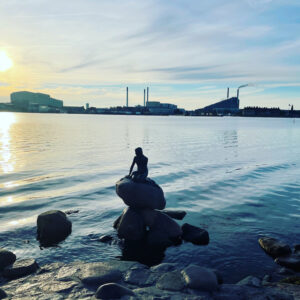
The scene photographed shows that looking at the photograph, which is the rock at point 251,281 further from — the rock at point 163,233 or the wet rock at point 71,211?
the wet rock at point 71,211

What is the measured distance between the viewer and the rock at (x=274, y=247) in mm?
10898

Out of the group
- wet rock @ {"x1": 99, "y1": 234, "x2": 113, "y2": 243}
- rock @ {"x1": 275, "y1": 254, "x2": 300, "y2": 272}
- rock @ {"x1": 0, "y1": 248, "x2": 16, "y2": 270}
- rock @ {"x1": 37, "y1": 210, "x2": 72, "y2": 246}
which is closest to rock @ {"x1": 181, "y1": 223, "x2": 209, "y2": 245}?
rock @ {"x1": 275, "y1": 254, "x2": 300, "y2": 272}

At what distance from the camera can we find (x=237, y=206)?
55.5 feet

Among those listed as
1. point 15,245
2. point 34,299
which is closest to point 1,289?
point 34,299

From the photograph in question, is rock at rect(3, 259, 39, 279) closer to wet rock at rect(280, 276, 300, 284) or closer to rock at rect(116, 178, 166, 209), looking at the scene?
rock at rect(116, 178, 166, 209)

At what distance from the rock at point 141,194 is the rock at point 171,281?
4024mm

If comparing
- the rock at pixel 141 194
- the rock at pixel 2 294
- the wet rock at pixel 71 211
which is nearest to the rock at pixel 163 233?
the rock at pixel 141 194

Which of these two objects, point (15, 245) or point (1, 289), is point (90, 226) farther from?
point (1, 289)

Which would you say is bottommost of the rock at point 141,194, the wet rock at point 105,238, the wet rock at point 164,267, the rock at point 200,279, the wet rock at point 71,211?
the wet rock at point 105,238

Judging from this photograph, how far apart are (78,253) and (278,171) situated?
2276 cm

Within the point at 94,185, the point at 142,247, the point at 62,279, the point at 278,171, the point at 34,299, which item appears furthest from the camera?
the point at 278,171

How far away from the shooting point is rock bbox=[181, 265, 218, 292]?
27.4 feet

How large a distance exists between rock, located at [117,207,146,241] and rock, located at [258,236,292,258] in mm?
5110

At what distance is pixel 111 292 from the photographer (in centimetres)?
769
